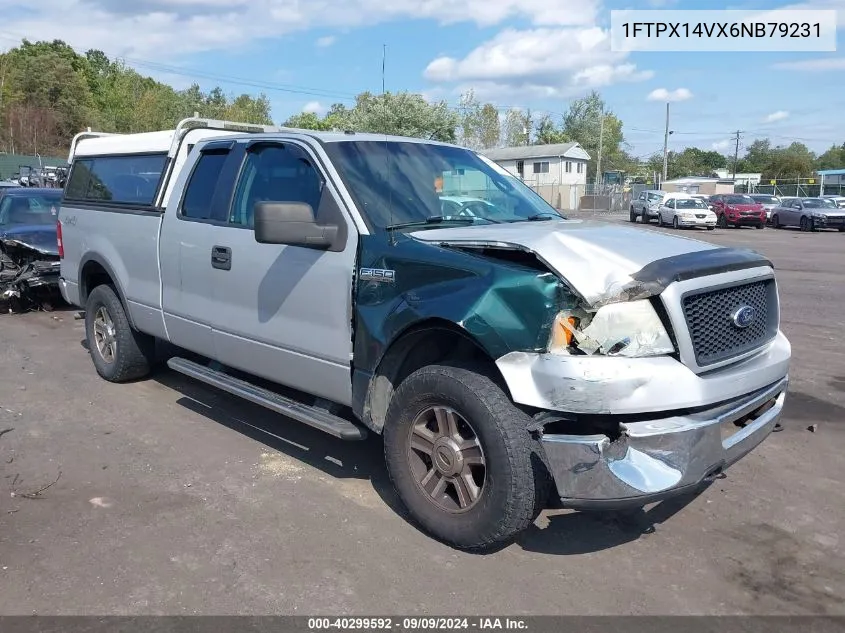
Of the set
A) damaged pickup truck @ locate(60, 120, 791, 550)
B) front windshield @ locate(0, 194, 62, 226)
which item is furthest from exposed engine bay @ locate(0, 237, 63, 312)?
damaged pickup truck @ locate(60, 120, 791, 550)

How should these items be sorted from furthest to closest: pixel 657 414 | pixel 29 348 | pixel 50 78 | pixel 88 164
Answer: pixel 50 78, pixel 29 348, pixel 88 164, pixel 657 414

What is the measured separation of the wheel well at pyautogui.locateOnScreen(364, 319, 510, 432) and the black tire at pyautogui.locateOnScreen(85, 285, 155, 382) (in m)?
3.26

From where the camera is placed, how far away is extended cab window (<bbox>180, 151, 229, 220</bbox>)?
5.17m

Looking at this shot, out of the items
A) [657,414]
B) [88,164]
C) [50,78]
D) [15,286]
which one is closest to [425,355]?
[657,414]

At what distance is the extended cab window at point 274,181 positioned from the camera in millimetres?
4461

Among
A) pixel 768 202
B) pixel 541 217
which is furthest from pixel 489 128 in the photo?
pixel 541 217

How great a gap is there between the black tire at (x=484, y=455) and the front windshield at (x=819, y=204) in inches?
1334

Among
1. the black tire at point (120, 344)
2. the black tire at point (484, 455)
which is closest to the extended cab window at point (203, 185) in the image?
the black tire at point (120, 344)

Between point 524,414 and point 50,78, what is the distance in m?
70.3

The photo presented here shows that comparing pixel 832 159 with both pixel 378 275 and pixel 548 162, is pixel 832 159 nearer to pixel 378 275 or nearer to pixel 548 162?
pixel 548 162

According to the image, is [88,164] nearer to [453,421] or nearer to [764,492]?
[453,421]

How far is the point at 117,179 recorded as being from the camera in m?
6.49

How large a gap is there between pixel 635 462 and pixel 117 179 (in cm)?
529

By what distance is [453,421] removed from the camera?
11.7 feet
